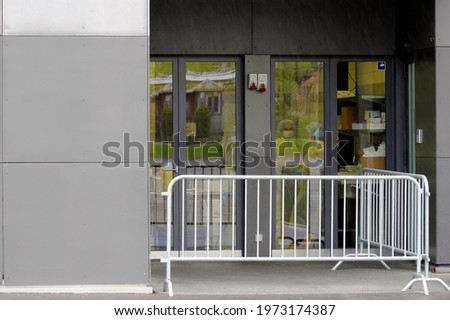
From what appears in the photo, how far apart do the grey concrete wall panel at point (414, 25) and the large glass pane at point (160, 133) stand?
3130 millimetres

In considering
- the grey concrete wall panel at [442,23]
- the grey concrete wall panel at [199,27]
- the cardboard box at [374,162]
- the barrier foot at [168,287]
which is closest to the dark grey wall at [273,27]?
the grey concrete wall panel at [199,27]

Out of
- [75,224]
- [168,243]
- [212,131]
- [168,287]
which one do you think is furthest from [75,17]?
[212,131]

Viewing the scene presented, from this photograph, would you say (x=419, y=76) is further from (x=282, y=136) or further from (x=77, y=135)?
(x=77, y=135)

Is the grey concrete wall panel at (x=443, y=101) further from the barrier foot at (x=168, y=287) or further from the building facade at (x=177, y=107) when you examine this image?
the barrier foot at (x=168, y=287)

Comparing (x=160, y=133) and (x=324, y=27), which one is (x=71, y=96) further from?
(x=324, y=27)

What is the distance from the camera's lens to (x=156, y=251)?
41.3 feet

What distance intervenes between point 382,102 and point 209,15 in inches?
105

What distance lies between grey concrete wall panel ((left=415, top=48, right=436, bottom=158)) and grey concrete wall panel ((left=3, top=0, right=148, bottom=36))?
376cm

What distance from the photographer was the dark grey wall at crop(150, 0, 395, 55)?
41.2ft

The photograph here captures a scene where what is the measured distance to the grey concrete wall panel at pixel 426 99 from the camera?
37.3 ft

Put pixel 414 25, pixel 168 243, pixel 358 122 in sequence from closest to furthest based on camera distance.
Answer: pixel 168 243 < pixel 414 25 < pixel 358 122

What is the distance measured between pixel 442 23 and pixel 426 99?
0.96m

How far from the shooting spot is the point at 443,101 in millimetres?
11305

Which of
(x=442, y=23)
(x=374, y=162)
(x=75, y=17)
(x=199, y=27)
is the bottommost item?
(x=374, y=162)
